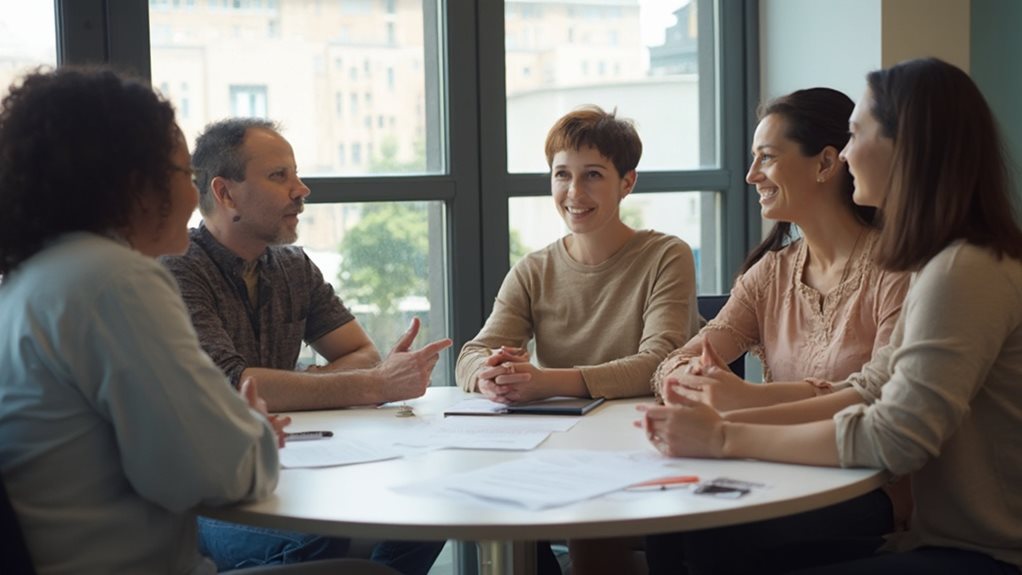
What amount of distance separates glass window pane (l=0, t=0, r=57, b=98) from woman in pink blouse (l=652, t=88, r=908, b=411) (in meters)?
1.83

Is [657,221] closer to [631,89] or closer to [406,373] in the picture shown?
[631,89]

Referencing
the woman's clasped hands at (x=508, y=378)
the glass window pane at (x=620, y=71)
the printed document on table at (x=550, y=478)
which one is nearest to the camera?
the printed document on table at (x=550, y=478)

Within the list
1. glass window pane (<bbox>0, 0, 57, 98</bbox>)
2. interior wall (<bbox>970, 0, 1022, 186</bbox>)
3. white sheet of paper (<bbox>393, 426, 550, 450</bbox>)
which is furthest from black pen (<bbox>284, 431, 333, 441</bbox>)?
interior wall (<bbox>970, 0, 1022, 186</bbox>)

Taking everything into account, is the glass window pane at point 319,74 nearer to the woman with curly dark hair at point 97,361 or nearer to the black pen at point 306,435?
the black pen at point 306,435

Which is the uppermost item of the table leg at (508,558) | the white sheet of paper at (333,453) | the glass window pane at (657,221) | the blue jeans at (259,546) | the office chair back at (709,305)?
the glass window pane at (657,221)

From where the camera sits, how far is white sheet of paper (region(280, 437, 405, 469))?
6.17ft

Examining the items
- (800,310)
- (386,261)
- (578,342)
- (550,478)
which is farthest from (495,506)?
(386,261)

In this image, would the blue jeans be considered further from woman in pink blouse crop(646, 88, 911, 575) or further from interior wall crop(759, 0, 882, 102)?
interior wall crop(759, 0, 882, 102)

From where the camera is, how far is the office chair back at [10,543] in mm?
1445

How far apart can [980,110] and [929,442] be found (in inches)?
22.6

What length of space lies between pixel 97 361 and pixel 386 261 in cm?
200

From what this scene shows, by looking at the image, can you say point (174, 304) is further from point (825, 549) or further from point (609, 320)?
point (609, 320)

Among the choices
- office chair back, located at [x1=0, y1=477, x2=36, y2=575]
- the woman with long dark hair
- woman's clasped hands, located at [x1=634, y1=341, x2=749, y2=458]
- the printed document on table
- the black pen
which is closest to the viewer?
office chair back, located at [x1=0, y1=477, x2=36, y2=575]

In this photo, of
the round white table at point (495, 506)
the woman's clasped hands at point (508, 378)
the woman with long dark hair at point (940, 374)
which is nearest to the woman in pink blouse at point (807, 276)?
the woman's clasped hands at point (508, 378)
